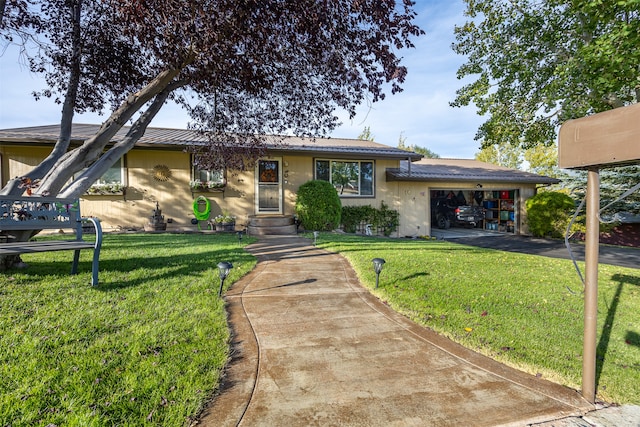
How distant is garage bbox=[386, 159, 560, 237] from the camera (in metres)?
13.0

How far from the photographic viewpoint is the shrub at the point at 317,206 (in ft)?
33.7

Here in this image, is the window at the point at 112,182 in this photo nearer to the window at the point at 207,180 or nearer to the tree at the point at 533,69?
the window at the point at 207,180

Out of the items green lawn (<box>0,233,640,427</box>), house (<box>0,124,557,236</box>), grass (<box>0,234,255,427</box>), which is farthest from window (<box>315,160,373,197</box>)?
grass (<box>0,234,255,427</box>)

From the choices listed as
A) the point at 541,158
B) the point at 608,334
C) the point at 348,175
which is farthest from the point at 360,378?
the point at 541,158

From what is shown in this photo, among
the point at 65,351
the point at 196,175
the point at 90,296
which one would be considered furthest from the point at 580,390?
the point at 196,175

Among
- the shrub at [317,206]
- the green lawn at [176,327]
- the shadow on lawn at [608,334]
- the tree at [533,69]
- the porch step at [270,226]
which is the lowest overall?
the shadow on lawn at [608,334]

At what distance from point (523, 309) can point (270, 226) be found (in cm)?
745

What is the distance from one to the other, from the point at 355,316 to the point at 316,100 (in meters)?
4.65

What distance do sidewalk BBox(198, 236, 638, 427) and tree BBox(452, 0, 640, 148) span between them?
786cm

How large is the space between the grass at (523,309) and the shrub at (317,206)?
12.5 ft

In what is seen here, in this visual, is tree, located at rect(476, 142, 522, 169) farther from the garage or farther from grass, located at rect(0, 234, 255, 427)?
grass, located at rect(0, 234, 255, 427)

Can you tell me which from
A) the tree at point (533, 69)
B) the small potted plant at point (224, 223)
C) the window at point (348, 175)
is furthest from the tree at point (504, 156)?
the small potted plant at point (224, 223)

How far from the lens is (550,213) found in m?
12.8

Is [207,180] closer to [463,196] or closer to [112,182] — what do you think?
[112,182]
